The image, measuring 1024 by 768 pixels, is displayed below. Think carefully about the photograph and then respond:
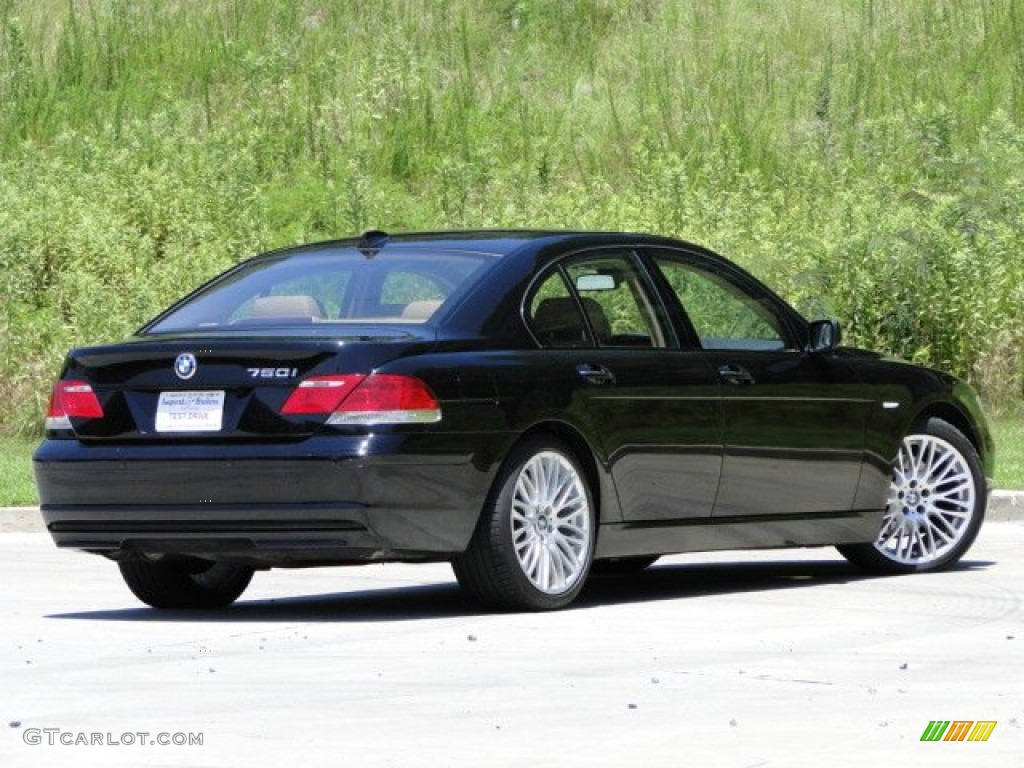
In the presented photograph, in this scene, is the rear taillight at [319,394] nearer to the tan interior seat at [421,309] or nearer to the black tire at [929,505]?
the tan interior seat at [421,309]

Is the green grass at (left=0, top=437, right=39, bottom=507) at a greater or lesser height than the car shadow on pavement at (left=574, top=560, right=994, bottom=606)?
lesser

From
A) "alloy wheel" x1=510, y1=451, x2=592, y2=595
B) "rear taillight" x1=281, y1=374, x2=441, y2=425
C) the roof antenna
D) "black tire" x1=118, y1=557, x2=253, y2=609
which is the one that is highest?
the roof antenna

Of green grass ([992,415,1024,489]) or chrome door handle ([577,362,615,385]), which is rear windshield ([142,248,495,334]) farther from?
green grass ([992,415,1024,489])

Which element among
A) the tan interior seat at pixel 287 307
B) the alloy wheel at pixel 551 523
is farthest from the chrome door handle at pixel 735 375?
the tan interior seat at pixel 287 307

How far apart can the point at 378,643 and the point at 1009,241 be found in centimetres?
1579

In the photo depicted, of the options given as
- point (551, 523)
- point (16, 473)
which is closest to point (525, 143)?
point (16, 473)

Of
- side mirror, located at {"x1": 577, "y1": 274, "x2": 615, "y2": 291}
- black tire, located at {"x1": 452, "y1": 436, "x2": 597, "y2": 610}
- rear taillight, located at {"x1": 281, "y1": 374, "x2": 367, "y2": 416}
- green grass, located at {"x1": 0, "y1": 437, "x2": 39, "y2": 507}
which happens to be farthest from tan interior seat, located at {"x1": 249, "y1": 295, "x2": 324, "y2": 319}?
green grass, located at {"x1": 0, "y1": 437, "x2": 39, "y2": 507}

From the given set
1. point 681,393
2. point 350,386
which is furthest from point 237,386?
point 681,393

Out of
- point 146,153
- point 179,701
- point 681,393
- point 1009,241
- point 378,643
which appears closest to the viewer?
point 179,701

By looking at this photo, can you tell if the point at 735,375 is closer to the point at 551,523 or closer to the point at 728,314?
the point at 728,314

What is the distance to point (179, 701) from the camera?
26.1 feet

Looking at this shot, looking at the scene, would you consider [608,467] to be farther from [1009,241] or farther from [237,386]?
[1009,241]

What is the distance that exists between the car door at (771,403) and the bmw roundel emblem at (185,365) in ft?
7.66

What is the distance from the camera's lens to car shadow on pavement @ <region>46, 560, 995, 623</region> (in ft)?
35.7
